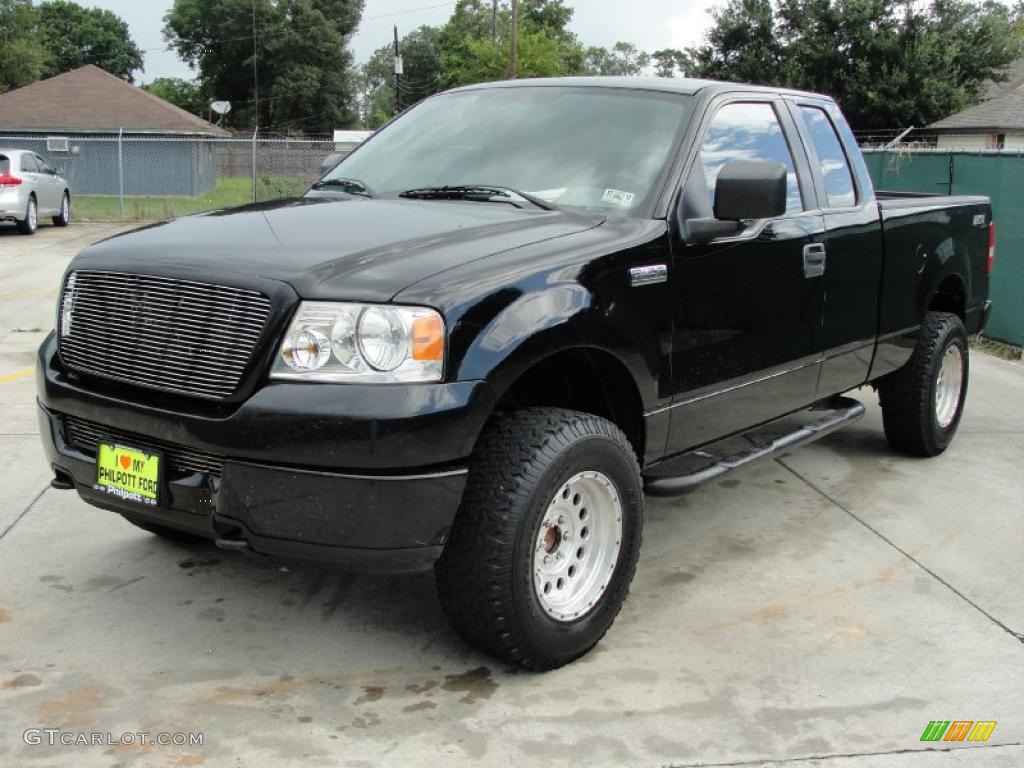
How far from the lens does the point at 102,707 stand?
335 centimetres

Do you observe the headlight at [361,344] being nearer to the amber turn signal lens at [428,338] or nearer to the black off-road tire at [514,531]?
the amber turn signal lens at [428,338]

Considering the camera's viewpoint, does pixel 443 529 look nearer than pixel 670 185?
Yes

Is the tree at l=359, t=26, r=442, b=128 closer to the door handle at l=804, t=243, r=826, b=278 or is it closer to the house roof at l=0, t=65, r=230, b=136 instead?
the house roof at l=0, t=65, r=230, b=136

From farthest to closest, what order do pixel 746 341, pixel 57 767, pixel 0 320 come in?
1. pixel 0 320
2. pixel 746 341
3. pixel 57 767

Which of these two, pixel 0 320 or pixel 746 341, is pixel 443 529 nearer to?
pixel 746 341

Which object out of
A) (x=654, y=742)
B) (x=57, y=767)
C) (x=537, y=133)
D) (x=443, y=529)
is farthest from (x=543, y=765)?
(x=537, y=133)

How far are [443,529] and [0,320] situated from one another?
8.48 m

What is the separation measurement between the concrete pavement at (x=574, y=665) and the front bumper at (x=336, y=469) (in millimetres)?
329

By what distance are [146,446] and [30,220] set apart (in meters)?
18.6

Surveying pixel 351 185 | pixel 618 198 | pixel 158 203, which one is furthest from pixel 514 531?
pixel 158 203

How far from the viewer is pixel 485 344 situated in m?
3.26

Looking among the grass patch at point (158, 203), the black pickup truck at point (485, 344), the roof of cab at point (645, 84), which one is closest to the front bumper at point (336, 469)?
the black pickup truck at point (485, 344)

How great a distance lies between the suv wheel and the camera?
2002cm

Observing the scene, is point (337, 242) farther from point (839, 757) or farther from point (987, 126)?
point (987, 126)
